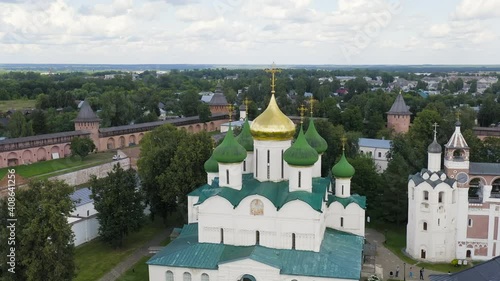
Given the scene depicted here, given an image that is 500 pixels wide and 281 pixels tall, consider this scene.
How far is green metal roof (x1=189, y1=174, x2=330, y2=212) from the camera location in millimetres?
18016

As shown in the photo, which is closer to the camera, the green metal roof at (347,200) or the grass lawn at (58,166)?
the green metal roof at (347,200)

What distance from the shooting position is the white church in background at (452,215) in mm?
22297

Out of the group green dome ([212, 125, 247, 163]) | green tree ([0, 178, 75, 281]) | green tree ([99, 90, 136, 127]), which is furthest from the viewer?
green tree ([99, 90, 136, 127])

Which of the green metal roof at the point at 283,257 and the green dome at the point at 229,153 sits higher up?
the green dome at the point at 229,153

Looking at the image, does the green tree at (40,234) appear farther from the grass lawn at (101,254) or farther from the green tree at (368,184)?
the green tree at (368,184)

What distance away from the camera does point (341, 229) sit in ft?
70.3

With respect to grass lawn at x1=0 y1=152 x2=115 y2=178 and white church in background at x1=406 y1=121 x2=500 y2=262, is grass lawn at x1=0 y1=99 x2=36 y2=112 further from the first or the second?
white church in background at x1=406 y1=121 x2=500 y2=262

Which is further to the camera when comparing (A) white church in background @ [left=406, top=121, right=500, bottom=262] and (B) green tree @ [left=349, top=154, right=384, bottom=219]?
(B) green tree @ [left=349, top=154, right=384, bottom=219]

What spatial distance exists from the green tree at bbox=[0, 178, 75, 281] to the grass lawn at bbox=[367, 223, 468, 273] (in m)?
14.9

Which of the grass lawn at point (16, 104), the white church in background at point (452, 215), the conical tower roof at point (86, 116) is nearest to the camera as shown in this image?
the white church in background at point (452, 215)

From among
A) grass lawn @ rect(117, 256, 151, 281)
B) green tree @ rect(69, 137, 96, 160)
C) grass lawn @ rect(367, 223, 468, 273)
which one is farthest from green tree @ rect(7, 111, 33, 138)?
grass lawn @ rect(367, 223, 468, 273)

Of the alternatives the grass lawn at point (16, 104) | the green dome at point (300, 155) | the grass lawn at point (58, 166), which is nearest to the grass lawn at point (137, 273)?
the green dome at point (300, 155)

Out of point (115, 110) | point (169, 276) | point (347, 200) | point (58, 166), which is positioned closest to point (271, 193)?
point (347, 200)

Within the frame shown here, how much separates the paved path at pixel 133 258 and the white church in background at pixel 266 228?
310 cm
